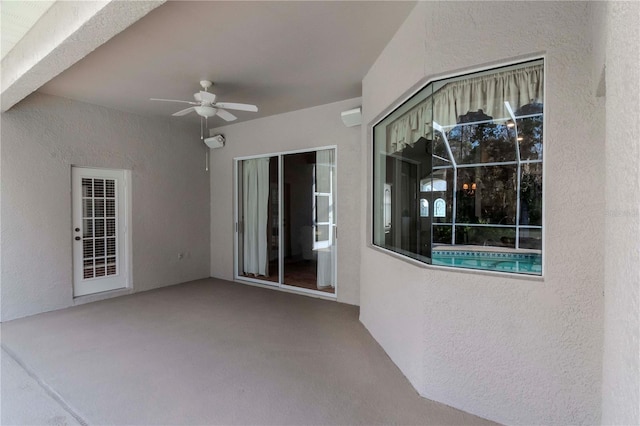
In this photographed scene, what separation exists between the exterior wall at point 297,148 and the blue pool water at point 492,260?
2065 millimetres

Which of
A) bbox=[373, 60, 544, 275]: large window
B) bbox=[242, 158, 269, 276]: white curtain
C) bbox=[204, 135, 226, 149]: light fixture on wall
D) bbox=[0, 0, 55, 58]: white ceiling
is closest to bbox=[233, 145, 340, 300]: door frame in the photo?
bbox=[242, 158, 269, 276]: white curtain

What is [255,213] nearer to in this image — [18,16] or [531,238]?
[18,16]

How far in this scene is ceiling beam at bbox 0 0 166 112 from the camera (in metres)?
1.93

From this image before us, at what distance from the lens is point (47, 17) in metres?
2.42

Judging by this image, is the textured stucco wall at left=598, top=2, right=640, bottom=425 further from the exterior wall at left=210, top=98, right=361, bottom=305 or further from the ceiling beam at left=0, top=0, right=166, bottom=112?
the exterior wall at left=210, top=98, right=361, bottom=305

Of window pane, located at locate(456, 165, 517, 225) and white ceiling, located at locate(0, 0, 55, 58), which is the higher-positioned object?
white ceiling, located at locate(0, 0, 55, 58)

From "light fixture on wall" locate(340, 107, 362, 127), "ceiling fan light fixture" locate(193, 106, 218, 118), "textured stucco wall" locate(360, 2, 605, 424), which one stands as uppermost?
"light fixture on wall" locate(340, 107, 362, 127)

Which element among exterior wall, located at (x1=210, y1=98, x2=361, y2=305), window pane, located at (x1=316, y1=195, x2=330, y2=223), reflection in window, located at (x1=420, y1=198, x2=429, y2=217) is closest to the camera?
reflection in window, located at (x1=420, y1=198, x2=429, y2=217)

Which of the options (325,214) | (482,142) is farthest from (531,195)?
(325,214)

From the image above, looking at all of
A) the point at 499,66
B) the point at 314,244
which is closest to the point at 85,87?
the point at 314,244

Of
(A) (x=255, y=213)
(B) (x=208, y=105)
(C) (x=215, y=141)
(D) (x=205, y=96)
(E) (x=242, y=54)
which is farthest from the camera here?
(C) (x=215, y=141)

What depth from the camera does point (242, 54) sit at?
3.05 metres

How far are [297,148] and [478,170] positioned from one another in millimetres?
3065

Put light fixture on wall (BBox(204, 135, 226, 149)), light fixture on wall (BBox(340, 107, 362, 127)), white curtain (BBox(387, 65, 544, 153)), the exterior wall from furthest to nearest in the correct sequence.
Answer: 1. light fixture on wall (BBox(204, 135, 226, 149))
2. the exterior wall
3. light fixture on wall (BBox(340, 107, 362, 127))
4. white curtain (BBox(387, 65, 544, 153))
